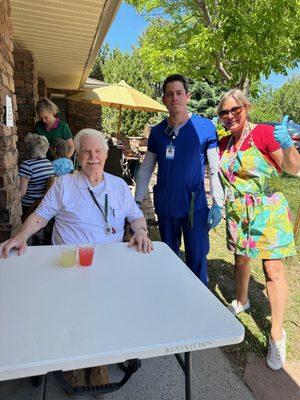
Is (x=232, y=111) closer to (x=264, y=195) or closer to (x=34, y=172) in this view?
(x=264, y=195)

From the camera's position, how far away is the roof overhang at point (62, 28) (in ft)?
10.9

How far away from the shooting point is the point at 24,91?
4.65 metres

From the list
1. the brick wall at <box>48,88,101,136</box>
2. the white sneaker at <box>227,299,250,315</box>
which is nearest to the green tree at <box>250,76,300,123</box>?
the brick wall at <box>48,88,101,136</box>

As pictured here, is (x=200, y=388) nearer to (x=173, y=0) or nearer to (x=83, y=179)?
(x=83, y=179)

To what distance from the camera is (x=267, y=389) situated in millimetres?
2066

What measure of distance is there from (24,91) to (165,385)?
4.12 metres

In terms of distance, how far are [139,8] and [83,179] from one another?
8.58m

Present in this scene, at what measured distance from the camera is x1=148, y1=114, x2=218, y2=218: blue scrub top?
2.41 metres

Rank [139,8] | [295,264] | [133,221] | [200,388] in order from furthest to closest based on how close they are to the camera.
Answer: [139,8]
[295,264]
[133,221]
[200,388]

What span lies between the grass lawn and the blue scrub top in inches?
41.9

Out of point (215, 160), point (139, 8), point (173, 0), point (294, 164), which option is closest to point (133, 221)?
point (215, 160)

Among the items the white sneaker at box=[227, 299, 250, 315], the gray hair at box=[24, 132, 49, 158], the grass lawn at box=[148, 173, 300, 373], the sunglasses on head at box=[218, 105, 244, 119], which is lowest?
the grass lawn at box=[148, 173, 300, 373]

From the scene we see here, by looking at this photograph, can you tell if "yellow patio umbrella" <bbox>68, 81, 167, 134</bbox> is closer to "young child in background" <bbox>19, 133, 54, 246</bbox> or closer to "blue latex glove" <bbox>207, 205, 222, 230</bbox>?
"young child in background" <bbox>19, 133, 54, 246</bbox>

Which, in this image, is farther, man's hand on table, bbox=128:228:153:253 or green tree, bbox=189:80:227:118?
green tree, bbox=189:80:227:118
